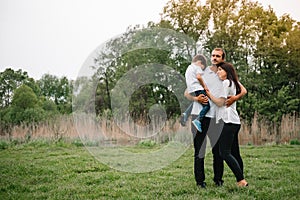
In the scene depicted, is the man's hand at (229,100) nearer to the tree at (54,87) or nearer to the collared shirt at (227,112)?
the collared shirt at (227,112)

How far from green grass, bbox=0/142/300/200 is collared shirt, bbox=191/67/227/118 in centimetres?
93

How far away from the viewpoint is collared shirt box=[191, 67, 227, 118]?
14.7 ft

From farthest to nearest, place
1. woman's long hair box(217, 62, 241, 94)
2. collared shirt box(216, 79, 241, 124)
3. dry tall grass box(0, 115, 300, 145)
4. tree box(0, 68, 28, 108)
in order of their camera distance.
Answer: tree box(0, 68, 28, 108) < dry tall grass box(0, 115, 300, 145) < woman's long hair box(217, 62, 241, 94) < collared shirt box(216, 79, 241, 124)

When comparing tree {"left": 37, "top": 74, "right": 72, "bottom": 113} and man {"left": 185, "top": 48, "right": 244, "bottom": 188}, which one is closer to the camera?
man {"left": 185, "top": 48, "right": 244, "bottom": 188}

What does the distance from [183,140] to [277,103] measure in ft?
29.3

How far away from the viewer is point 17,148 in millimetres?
10109

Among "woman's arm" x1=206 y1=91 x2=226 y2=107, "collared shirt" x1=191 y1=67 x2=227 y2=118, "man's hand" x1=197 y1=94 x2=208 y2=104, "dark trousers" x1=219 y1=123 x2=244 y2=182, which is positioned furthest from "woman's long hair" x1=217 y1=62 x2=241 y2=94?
"dark trousers" x1=219 y1=123 x2=244 y2=182

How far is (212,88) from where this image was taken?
179 inches

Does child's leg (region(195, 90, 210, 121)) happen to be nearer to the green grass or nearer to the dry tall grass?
the green grass

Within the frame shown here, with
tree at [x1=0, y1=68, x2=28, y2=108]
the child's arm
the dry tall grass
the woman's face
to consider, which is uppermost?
tree at [x1=0, y1=68, x2=28, y2=108]

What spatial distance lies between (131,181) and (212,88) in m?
1.75

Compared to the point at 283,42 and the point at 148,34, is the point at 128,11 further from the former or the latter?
the point at 283,42

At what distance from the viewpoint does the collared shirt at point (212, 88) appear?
448 cm

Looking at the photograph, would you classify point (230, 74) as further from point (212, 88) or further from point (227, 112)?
point (227, 112)
